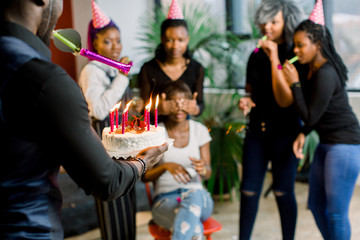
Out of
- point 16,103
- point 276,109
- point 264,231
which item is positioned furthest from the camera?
point 264,231

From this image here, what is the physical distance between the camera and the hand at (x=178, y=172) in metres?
2.18

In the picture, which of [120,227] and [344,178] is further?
[120,227]

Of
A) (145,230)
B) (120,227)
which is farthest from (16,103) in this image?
(145,230)

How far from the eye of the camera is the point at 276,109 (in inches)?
96.3

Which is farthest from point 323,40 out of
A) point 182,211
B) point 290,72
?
point 182,211

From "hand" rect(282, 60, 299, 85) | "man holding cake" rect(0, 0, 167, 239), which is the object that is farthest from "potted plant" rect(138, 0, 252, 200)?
"man holding cake" rect(0, 0, 167, 239)

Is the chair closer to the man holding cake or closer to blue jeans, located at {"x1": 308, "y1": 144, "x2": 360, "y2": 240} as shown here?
blue jeans, located at {"x1": 308, "y1": 144, "x2": 360, "y2": 240}

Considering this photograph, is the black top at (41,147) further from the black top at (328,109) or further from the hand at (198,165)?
the black top at (328,109)

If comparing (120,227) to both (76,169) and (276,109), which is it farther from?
(76,169)

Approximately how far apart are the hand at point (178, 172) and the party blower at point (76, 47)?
1.02m

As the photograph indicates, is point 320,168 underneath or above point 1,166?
underneath

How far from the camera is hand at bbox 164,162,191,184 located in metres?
2.18

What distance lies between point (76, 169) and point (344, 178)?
62.6 inches

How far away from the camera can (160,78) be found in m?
2.53
